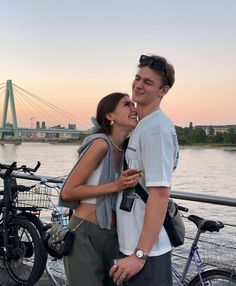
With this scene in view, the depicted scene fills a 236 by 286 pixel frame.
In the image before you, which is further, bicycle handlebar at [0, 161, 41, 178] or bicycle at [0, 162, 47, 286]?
bicycle handlebar at [0, 161, 41, 178]

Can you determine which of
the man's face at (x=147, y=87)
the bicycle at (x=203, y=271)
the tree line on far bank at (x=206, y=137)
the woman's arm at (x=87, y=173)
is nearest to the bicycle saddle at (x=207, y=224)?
the bicycle at (x=203, y=271)

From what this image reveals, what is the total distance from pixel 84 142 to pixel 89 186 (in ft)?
0.70

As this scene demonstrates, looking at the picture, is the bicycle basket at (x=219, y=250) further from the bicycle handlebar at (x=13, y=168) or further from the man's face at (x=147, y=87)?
the bicycle handlebar at (x=13, y=168)

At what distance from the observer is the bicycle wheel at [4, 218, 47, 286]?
3.80 meters

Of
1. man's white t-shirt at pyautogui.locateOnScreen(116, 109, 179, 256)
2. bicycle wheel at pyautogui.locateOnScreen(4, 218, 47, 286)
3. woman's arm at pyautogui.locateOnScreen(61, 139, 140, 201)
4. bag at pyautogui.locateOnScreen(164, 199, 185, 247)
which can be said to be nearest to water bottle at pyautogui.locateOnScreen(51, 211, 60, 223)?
bicycle wheel at pyautogui.locateOnScreen(4, 218, 47, 286)

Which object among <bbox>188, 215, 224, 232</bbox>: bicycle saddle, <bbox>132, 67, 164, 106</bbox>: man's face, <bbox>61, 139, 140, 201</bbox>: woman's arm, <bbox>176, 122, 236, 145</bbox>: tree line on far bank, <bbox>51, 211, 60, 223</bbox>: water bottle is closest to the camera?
<bbox>132, 67, 164, 106</bbox>: man's face

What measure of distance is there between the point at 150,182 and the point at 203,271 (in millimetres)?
1060

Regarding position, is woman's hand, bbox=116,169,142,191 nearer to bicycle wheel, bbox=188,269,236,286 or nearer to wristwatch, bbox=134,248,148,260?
wristwatch, bbox=134,248,148,260

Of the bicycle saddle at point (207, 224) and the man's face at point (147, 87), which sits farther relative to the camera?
the bicycle saddle at point (207, 224)

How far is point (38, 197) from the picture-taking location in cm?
408

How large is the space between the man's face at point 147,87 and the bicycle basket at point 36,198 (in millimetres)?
2146

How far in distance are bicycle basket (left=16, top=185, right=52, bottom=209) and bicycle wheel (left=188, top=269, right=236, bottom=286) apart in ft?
5.47

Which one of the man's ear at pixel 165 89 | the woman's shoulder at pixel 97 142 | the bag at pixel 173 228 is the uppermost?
the man's ear at pixel 165 89

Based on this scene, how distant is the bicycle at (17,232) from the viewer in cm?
395
